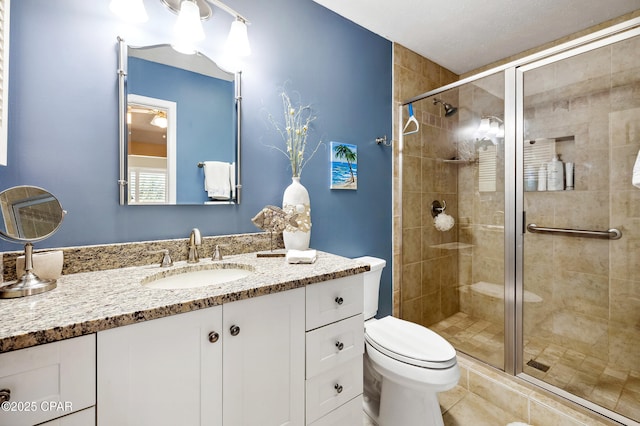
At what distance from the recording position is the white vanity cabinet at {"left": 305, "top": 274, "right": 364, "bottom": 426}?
998 millimetres

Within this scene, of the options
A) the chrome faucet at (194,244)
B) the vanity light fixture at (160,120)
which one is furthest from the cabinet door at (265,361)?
the vanity light fixture at (160,120)

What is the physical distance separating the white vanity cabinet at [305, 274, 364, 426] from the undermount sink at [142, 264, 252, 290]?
14.0 inches

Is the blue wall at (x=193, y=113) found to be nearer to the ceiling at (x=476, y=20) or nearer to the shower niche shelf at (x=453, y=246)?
the ceiling at (x=476, y=20)

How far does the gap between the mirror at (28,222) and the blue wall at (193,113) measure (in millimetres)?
439

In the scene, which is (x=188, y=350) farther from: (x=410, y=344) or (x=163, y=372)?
(x=410, y=344)

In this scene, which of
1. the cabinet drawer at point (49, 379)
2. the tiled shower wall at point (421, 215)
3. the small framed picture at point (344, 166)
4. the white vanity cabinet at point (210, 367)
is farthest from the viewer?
the tiled shower wall at point (421, 215)

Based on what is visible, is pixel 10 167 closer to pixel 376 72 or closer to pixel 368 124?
pixel 368 124

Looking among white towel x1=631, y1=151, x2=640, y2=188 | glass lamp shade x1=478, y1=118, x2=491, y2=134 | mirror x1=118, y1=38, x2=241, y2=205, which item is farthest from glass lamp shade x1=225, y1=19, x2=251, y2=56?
white towel x1=631, y1=151, x2=640, y2=188

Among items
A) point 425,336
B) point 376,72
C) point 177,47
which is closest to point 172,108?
point 177,47

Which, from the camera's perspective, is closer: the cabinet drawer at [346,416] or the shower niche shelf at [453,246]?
the cabinet drawer at [346,416]

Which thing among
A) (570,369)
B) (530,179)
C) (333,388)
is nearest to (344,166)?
(530,179)

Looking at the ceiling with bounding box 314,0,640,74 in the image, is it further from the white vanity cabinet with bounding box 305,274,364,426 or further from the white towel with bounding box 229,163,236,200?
the white vanity cabinet with bounding box 305,274,364,426

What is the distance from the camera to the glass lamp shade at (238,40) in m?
1.32

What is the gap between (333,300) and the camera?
1058mm
